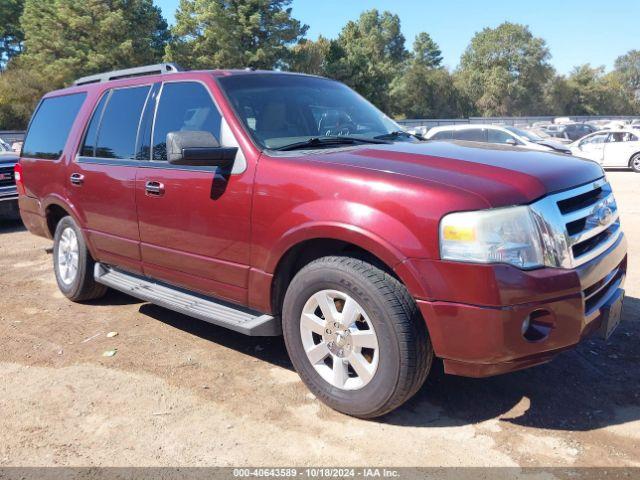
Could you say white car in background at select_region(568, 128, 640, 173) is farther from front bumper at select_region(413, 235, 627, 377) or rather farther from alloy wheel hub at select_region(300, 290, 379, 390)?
alloy wheel hub at select_region(300, 290, 379, 390)

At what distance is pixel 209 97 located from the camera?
384cm

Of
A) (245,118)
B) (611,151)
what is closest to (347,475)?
(245,118)

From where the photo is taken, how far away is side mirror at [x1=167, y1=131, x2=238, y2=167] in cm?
329

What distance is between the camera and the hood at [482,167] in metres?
2.77

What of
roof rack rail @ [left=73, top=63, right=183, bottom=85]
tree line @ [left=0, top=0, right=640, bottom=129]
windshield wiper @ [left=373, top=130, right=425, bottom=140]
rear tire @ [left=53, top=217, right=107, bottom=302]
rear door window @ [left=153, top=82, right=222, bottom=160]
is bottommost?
rear tire @ [left=53, top=217, right=107, bottom=302]

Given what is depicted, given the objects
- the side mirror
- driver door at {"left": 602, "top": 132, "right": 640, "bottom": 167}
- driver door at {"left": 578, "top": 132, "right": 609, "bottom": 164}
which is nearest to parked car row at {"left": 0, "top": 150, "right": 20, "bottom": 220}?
the side mirror

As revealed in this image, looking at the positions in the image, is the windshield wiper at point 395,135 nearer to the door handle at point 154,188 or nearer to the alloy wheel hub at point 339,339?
the alloy wheel hub at point 339,339

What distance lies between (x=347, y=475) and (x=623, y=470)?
4.22 feet

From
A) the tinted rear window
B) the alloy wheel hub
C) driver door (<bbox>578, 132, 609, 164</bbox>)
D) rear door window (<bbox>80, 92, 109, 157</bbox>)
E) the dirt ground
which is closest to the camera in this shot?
the dirt ground

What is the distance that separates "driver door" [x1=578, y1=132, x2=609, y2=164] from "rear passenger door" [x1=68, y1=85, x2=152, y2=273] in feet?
59.2

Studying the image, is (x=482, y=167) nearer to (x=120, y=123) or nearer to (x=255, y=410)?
(x=255, y=410)

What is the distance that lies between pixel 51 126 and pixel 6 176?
181 inches

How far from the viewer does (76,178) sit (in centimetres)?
489

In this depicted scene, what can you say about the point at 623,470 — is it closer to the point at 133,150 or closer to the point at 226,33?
the point at 133,150
